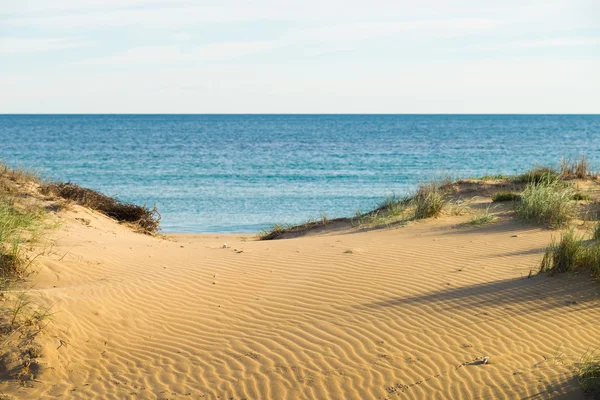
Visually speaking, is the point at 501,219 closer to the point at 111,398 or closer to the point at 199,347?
the point at 199,347

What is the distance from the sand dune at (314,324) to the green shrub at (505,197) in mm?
3486

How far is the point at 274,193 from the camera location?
2386cm

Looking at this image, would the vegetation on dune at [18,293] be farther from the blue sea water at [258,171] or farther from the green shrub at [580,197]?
the green shrub at [580,197]

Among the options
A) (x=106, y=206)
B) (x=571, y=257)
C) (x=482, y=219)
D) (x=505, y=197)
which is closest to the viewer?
(x=571, y=257)

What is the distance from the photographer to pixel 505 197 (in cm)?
1354

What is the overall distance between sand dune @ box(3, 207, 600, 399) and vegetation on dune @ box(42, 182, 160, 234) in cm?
369

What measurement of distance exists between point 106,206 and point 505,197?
883 centimetres

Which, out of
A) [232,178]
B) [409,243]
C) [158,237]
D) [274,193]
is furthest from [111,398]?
[232,178]

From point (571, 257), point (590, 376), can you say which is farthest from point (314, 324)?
point (571, 257)

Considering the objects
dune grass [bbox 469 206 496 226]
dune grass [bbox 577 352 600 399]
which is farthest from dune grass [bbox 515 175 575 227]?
dune grass [bbox 577 352 600 399]

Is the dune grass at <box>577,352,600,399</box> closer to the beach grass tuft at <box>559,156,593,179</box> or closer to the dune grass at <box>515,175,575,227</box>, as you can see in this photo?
the dune grass at <box>515,175,575,227</box>

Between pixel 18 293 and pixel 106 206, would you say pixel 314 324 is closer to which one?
pixel 18 293

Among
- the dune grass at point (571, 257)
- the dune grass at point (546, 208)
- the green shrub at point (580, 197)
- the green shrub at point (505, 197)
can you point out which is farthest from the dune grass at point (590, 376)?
the green shrub at point (580, 197)

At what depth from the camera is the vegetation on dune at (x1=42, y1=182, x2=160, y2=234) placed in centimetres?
1359
